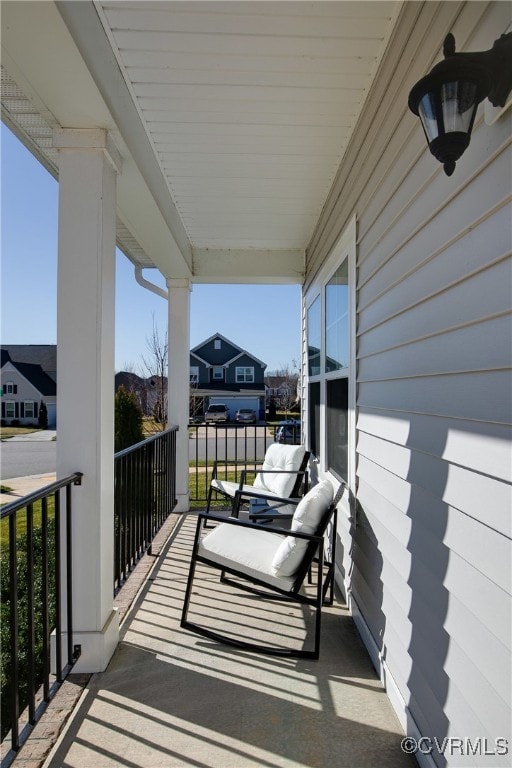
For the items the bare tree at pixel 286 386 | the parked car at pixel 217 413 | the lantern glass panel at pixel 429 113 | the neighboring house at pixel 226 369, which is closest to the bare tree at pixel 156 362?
the lantern glass panel at pixel 429 113

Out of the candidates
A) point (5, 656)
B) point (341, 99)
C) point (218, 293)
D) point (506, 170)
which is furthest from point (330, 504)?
point (218, 293)

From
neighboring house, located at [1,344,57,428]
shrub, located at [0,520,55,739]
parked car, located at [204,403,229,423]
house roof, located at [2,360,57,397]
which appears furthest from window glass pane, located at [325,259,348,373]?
A: house roof, located at [2,360,57,397]

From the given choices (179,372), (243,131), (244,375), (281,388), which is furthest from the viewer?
(244,375)

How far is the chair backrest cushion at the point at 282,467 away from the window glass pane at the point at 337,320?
2.90ft

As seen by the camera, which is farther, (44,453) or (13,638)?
(44,453)

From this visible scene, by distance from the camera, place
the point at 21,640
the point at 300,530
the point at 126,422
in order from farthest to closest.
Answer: the point at 126,422 → the point at 21,640 → the point at 300,530

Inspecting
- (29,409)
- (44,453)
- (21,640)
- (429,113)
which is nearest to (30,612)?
(21,640)

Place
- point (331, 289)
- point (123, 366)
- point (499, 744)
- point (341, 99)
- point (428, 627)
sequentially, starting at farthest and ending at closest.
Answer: point (123, 366), point (331, 289), point (341, 99), point (428, 627), point (499, 744)

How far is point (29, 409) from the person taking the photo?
89.5 feet

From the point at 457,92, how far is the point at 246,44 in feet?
3.84

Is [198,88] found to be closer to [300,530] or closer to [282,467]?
[300,530]

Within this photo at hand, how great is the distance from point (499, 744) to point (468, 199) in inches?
52.0

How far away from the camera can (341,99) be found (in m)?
2.20

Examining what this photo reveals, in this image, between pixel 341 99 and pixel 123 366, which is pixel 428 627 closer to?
pixel 341 99
